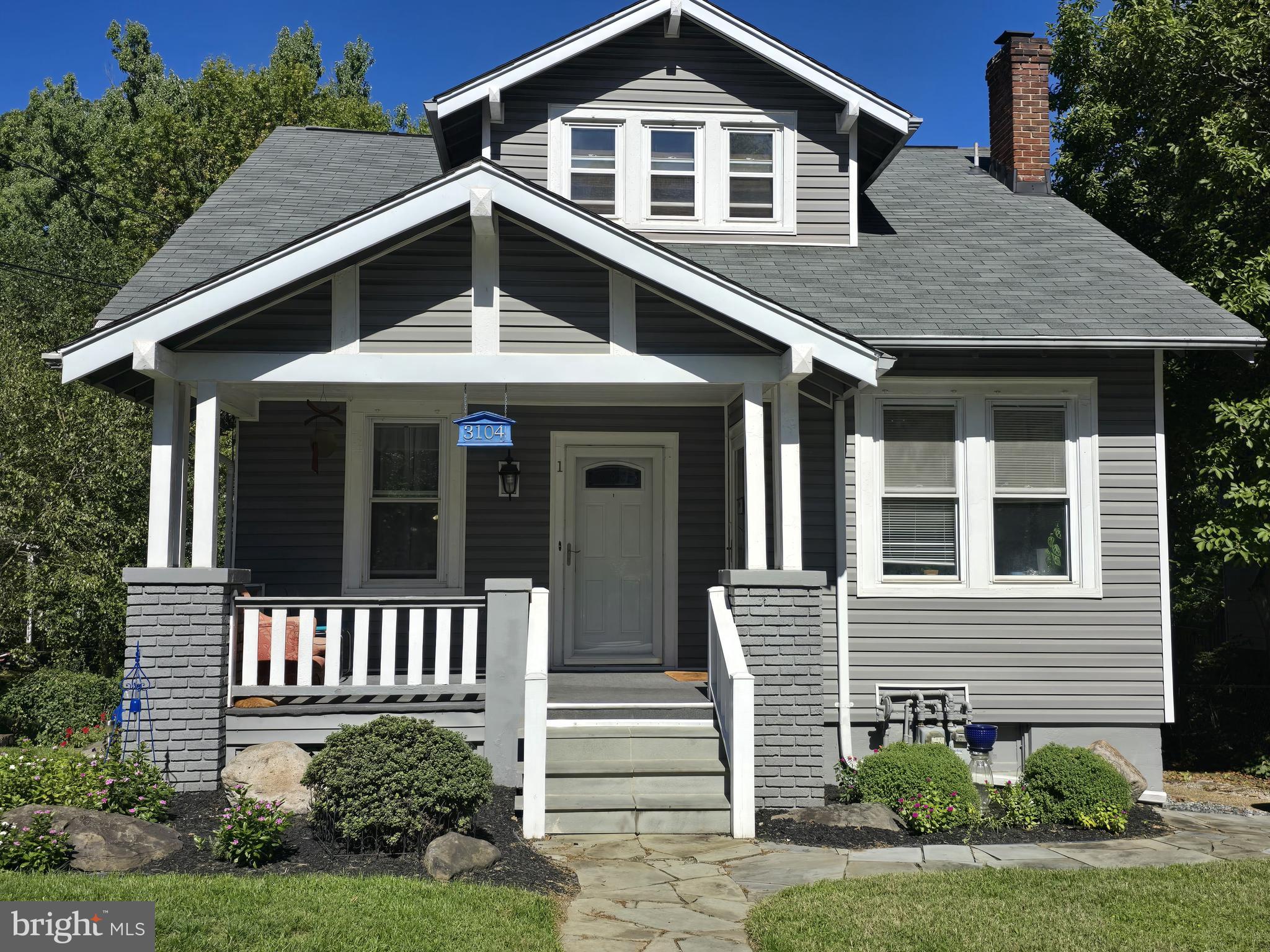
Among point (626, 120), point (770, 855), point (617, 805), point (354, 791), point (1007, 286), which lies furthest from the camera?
point (626, 120)

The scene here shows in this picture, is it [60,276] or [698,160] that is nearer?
[698,160]

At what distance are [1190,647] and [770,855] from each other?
1160cm

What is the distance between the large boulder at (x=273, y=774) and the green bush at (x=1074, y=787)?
520 cm

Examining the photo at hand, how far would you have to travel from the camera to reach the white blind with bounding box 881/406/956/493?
31.1ft

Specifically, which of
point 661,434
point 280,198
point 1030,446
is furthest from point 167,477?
point 1030,446

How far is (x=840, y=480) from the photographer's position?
30.7ft

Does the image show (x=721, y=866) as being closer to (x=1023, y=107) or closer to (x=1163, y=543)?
(x=1163, y=543)

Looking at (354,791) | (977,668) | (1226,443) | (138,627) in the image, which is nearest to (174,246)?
(138,627)

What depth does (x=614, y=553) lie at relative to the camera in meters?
10.8

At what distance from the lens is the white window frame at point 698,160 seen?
10750mm

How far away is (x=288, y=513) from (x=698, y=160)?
17.7 feet

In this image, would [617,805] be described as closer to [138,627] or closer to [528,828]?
[528,828]

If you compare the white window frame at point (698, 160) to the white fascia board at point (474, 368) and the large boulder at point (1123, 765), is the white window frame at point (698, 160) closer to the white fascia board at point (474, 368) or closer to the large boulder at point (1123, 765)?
the white fascia board at point (474, 368)

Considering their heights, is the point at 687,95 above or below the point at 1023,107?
below
